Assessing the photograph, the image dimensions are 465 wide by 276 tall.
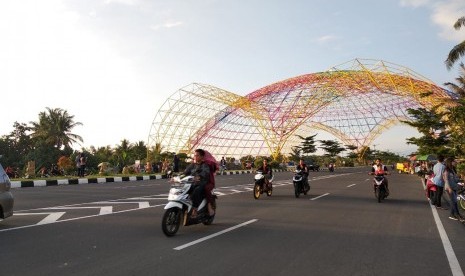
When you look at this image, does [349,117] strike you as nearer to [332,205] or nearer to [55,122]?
[55,122]

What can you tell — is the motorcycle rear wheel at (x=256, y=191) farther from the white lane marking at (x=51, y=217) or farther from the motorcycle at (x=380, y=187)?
the white lane marking at (x=51, y=217)

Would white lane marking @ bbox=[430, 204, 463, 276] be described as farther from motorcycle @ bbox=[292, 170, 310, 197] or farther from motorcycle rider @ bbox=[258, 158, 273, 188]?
motorcycle rider @ bbox=[258, 158, 273, 188]

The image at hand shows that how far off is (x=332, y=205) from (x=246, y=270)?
796 centimetres

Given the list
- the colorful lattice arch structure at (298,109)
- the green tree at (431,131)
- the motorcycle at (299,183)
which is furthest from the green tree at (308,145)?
the motorcycle at (299,183)

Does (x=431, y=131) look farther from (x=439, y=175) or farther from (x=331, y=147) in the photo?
(x=331, y=147)

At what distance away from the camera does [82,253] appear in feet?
18.9

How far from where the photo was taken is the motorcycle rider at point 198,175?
786 centimetres

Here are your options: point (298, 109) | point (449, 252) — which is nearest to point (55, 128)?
point (298, 109)

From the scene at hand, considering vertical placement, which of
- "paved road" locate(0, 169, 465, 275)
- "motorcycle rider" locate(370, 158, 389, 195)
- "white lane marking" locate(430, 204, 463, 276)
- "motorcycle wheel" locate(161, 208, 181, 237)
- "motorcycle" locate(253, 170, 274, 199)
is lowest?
"white lane marking" locate(430, 204, 463, 276)

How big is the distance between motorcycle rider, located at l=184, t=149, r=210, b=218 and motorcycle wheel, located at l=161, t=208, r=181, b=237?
16.5 inches

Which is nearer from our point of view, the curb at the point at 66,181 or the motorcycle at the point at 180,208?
the motorcycle at the point at 180,208

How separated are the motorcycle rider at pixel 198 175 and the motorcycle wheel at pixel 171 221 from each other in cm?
42

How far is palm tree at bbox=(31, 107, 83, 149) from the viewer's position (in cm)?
5447

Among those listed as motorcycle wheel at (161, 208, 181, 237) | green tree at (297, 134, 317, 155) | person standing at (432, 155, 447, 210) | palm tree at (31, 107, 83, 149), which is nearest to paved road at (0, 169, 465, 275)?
motorcycle wheel at (161, 208, 181, 237)
